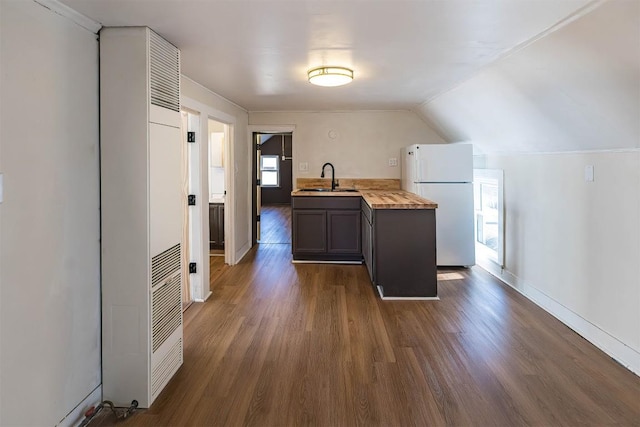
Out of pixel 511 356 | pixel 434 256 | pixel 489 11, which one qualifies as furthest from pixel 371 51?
pixel 511 356

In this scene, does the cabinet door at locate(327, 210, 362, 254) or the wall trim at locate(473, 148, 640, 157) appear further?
the cabinet door at locate(327, 210, 362, 254)

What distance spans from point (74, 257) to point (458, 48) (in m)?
2.66

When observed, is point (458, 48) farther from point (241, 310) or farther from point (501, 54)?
point (241, 310)

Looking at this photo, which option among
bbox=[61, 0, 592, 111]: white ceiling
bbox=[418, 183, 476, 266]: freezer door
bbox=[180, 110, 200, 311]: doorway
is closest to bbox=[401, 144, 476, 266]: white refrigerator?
bbox=[418, 183, 476, 266]: freezer door

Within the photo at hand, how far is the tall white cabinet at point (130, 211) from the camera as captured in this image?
208 cm

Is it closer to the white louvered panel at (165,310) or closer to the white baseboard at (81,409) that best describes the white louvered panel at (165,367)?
the white louvered panel at (165,310)

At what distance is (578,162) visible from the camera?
117 inches

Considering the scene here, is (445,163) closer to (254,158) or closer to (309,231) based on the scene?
(309,231)

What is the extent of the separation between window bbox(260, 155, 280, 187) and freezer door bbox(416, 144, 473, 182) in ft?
27.8

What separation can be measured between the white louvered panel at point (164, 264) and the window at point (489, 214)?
11.3 feet

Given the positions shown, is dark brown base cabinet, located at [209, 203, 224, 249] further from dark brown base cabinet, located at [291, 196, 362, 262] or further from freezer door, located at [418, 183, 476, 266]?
freezer door, located at [418, 183, 476, 266]

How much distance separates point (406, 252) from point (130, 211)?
254 centimetres

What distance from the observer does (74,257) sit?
1.94 m

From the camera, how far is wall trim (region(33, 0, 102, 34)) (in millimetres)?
1734
